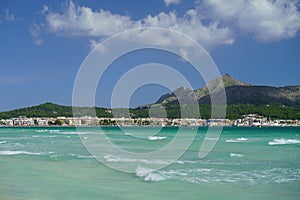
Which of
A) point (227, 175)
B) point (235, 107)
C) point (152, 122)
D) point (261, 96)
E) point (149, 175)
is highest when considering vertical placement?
point (261, 96)

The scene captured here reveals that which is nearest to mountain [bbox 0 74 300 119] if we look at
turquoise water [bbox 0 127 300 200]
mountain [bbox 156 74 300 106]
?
mountain [bbox 156 74 300 106]

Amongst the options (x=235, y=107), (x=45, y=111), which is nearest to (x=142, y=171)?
(x=235, y=107)

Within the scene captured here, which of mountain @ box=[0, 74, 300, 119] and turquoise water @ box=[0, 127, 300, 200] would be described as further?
mountain @ box=[0, 74, 300, 119]

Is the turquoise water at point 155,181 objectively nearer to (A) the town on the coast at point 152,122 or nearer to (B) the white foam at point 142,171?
(B) the white foam at point 142,171

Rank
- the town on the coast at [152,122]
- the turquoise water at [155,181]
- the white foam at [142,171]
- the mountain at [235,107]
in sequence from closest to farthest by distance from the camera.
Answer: the turquoise water at [155,181]
the white foam at [142,171]
the town on the coast at [152,122]
the mountain at [235,107]

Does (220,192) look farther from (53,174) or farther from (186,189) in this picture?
(53,174)

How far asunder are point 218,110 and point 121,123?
136ft

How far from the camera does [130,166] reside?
19.3m

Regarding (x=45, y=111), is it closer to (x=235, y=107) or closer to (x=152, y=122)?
(x=152, y=122)

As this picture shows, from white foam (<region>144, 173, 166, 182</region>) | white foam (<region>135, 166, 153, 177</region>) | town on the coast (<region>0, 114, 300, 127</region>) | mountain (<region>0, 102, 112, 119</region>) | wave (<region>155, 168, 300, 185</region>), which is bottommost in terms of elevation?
wave (<region>155, 168, 300, 185</region>)

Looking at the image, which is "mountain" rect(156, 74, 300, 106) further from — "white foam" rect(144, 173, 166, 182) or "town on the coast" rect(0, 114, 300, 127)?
"white foam" rect(144, 173, 166, 182)

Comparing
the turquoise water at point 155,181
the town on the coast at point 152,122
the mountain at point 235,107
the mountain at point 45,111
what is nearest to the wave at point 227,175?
the turquoise water at point 155,181

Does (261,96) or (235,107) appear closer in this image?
(235,107)

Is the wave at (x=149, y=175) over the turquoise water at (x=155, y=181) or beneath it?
over
